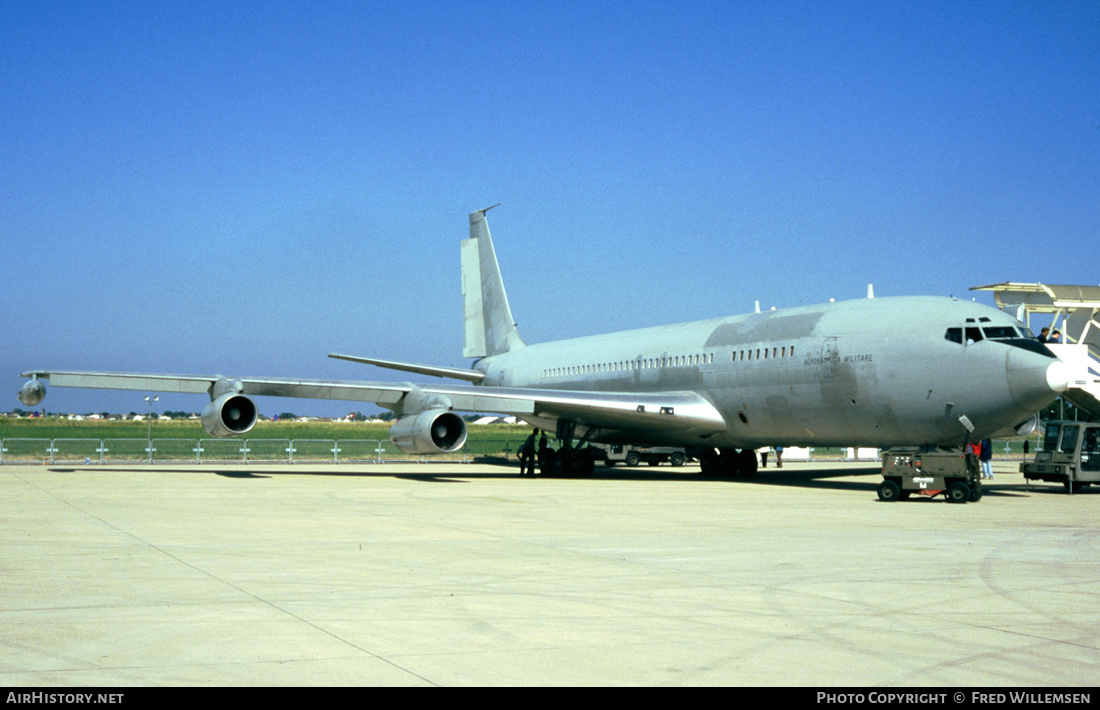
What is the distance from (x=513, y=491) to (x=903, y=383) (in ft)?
29.1

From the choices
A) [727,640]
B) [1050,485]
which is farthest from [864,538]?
[1050,485]

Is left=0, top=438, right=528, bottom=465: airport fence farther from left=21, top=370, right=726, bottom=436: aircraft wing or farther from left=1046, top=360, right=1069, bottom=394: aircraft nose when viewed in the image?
left=1046, top=360, right=1069, bottom=394: aircraft nose

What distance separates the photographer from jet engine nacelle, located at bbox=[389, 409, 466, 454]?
2755cm

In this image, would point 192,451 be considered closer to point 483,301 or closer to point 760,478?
point 483,301

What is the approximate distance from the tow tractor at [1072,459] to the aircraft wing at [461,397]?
25.6ft

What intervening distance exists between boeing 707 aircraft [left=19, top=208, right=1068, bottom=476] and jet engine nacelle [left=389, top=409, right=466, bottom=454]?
0.13 ft

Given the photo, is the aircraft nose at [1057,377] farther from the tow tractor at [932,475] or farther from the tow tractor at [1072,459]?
the tow tractor at [1072,459]

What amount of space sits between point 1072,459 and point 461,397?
50.8ft

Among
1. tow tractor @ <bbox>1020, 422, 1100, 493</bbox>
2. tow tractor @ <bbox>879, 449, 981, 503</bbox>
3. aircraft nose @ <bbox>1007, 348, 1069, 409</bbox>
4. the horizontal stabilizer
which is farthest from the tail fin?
aircraft nose @ <bbox>1007, 348, 1069, 409</bbox>

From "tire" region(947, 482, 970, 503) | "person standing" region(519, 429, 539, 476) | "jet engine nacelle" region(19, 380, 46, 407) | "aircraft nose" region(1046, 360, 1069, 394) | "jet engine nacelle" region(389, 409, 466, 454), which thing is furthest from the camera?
"person standing" region(519, 429, 539, 476)

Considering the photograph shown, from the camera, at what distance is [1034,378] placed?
2047cm

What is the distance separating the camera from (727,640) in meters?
7.07

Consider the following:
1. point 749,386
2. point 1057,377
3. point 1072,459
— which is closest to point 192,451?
point 749,386

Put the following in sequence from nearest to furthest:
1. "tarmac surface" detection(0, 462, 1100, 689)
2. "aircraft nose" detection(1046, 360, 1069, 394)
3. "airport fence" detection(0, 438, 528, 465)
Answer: "tarmac surface" detection(0, 462, 1100, 689) < "aircraft nose" detection(1046, 360, 1069, 394) < "airport fence" detection(0, 438, 528, 465)
